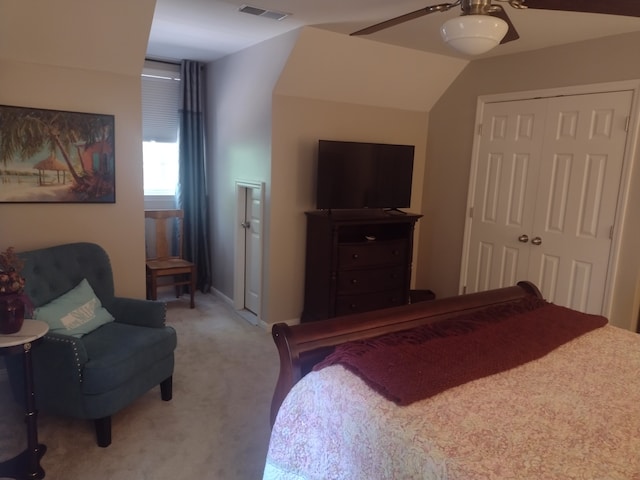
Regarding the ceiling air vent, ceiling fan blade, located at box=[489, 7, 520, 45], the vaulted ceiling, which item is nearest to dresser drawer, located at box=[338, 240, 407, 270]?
the vaulted ceiling

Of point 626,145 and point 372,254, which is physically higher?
point 626,145

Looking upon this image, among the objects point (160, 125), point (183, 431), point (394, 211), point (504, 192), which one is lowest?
point (183, 431)

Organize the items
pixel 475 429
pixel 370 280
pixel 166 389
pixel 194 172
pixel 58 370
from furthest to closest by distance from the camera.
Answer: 1. pixel 194 172
2. pixel 370 280
3. pixel 166 389
4. pixel 58 370
5. pixel 475 429

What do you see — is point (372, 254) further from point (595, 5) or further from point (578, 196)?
point (595, 5)

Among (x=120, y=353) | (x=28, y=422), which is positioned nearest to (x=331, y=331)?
(x=120, y=353)

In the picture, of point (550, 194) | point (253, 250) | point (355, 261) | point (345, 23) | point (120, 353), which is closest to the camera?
point (120, 353)

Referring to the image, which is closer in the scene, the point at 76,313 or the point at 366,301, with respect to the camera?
the point at 76,313

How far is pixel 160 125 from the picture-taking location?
4906mm

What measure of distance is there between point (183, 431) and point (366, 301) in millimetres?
1949

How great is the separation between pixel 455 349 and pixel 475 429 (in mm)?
511

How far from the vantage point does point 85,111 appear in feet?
10.1

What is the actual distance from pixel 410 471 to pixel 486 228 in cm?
319

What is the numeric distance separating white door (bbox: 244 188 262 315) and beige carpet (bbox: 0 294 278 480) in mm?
873

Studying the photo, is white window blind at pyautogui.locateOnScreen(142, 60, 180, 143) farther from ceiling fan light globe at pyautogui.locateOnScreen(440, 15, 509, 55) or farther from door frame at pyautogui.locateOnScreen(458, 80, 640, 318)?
ceiling fan light globe at pyautogui.locateOnScreen(440, 15, 509, 55)
